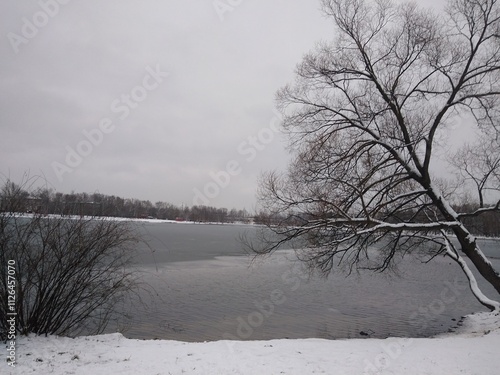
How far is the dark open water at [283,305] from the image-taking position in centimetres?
1216

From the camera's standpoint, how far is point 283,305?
1622 cm

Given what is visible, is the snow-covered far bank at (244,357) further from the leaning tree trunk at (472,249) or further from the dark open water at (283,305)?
the dark open water at (283,305)

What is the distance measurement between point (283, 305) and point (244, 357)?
9.63 meters

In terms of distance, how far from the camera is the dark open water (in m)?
12.2

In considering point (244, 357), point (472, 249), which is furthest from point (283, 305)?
point (244, 357)

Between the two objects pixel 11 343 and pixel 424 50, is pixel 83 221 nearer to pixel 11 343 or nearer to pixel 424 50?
pixel 11 343

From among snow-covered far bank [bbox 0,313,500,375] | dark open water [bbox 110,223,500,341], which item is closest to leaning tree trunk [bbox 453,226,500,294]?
snow-covered far bank [bbox 0,313,500,375]

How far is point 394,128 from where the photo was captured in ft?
38.5

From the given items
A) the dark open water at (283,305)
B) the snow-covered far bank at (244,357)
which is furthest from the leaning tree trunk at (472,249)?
the dark open water at (283,305)

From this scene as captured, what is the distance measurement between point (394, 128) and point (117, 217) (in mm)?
9518

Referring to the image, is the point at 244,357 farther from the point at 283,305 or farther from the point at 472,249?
the point at 283,305

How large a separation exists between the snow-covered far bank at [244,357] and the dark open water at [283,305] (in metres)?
3.37

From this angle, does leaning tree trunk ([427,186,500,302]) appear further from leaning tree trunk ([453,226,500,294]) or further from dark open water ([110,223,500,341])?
dark open water ([110,223,500,341])

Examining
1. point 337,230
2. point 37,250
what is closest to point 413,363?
point 337,230
